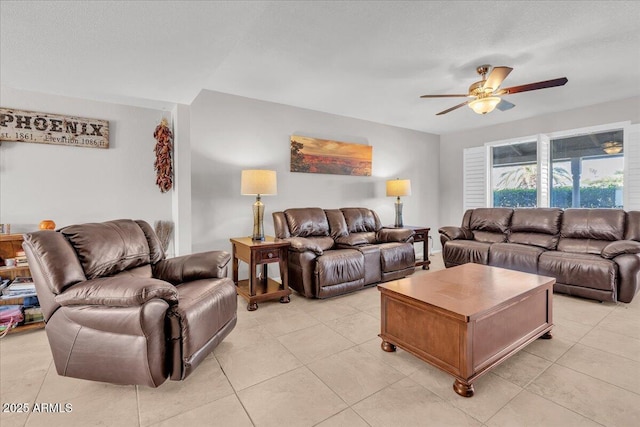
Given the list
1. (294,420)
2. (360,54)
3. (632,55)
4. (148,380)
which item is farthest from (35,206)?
(632,55)

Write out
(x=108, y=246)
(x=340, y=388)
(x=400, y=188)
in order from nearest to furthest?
1. (x=340, y=388)
2. (x=108, y=246)
3. (x=400, y=188)

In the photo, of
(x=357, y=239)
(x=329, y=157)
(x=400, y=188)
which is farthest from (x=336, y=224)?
(x=400, y=188)

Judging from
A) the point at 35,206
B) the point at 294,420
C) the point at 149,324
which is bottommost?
the point at 294,420

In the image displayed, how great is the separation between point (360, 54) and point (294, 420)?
9.27 ft

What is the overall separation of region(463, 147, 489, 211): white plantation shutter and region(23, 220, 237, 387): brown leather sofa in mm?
5181

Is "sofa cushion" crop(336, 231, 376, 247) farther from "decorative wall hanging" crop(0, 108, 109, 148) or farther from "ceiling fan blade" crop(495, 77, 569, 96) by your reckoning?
"decorative wall hanging" crop(0, 108, 109, 148)

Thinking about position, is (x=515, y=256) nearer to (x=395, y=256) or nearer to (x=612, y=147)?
(x=395, y=256)

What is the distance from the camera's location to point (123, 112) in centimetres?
328

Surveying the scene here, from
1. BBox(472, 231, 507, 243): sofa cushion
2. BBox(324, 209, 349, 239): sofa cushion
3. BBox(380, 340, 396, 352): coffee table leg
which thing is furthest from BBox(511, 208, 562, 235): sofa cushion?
BBox(380, 340, 396, 352): coffee table leg

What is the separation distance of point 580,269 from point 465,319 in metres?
2.48

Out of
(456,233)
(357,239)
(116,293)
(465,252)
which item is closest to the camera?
(116,293)

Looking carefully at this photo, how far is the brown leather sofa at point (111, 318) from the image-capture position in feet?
5.45

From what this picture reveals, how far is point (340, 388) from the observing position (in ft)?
5.87

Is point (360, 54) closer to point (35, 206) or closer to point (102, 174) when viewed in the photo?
point (102, 174)
